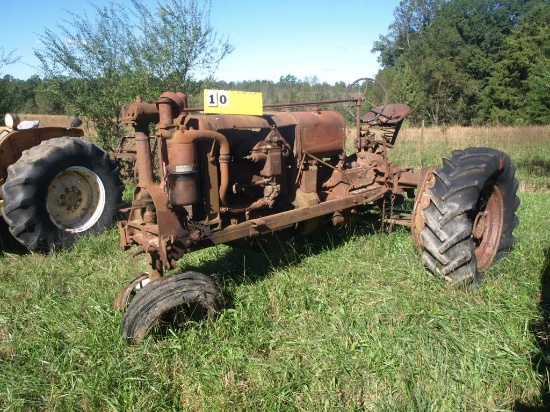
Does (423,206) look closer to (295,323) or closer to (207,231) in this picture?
(295,323)

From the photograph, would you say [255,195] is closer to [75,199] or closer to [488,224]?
[488,224]

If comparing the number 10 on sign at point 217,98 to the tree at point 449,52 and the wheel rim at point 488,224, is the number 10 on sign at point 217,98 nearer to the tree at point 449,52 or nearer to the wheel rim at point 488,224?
the wheel rim at point 488,224

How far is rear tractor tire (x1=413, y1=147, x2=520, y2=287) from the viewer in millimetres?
3482

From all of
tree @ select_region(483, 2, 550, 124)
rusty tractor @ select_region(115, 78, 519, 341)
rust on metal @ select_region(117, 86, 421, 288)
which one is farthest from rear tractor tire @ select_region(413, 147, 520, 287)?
tree @ select_region(483, 2, 550, 124)

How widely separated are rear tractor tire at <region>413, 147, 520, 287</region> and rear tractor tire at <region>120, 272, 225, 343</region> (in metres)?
1.86

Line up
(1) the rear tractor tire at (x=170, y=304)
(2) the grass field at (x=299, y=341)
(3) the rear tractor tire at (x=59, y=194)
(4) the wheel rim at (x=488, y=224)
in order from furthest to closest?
(3) the rear tractor tire at (x=59, y=194) → (4) the wheel rim at (x=488, y=224) → (1) the rear tractor tire at (x=170, y=304) → (2) the grass field at (x=299, y=341)

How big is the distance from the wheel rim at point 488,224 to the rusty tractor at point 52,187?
180 inches

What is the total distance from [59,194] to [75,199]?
247 mm

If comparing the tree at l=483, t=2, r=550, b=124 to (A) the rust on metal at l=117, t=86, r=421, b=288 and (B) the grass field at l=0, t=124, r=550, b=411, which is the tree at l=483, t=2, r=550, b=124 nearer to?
(A) the rust on metal at l=117, t=86, r=421, b=288

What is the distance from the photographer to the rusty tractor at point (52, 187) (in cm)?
492

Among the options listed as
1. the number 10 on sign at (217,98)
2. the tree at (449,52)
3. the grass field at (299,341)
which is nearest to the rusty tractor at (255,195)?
the number 10 on sign at (217,98)

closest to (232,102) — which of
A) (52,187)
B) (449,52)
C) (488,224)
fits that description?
(488,224)

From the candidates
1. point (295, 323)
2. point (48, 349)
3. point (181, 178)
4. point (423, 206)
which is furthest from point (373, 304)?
point (48, 349)

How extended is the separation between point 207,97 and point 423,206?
2.12 m
